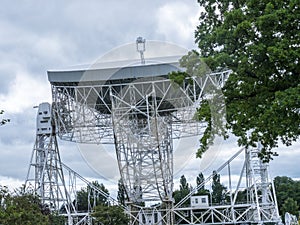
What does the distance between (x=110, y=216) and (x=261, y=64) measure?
855 inches

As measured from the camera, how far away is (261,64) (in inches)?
360

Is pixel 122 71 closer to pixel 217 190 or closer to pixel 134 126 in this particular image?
pixel 134 126

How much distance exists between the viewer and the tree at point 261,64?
843cm

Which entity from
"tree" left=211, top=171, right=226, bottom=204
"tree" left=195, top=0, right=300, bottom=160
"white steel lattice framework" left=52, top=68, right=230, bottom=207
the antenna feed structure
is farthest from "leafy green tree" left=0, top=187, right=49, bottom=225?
"tree" left=211, top=171, right=226, bottom=204

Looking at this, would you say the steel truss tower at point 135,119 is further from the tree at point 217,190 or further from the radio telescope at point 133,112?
the tree at point 217,190

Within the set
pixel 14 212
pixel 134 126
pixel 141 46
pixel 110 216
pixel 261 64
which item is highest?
pixel 141 46

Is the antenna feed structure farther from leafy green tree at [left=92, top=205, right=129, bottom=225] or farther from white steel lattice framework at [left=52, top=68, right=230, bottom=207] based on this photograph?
leafy green tree at [left=92, top=205, right=129, bottom=225]

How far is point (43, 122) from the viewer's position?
29.4 m

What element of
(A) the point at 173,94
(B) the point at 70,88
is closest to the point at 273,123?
(A) the point at 173,94

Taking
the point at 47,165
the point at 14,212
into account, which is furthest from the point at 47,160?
the point at 14,212

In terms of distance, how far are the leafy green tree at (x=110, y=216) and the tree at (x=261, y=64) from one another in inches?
794

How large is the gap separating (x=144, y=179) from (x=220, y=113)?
16.6m

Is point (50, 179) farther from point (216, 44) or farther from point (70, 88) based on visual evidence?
point (216, 44)

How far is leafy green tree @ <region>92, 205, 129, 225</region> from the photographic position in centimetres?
2912
